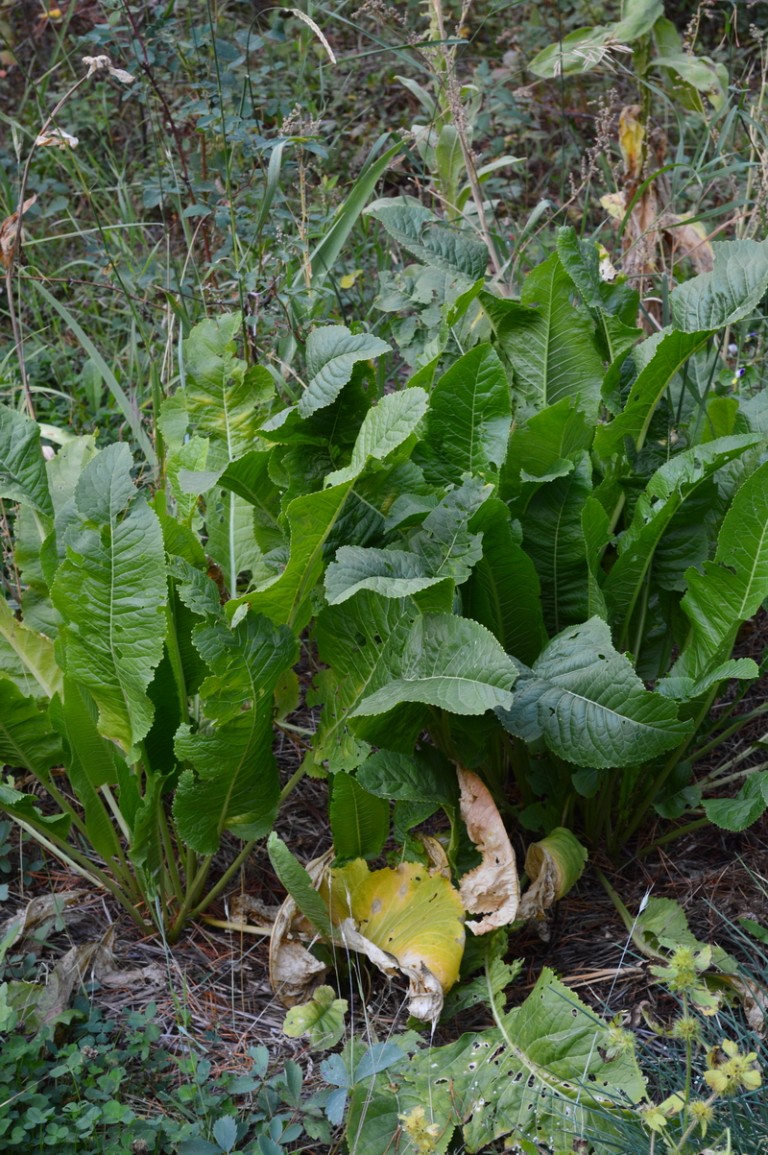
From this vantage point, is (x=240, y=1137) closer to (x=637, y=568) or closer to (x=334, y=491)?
(x=334, y=491)

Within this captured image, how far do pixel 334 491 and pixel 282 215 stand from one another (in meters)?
1.32

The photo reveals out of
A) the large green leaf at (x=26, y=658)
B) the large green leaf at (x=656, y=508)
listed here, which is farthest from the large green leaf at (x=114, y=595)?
the large green leaf at (x=656, y=508)

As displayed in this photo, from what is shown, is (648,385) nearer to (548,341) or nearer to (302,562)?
(548,341)

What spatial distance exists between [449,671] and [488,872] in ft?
1.14

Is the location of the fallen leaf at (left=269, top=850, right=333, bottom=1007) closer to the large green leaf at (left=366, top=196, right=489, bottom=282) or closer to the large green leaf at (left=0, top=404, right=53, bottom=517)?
the large green leaf at (left=0, top=404, right=53, bottom=517)

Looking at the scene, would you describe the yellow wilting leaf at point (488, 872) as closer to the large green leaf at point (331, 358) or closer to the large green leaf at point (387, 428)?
the large green leaf at point (387, 428)

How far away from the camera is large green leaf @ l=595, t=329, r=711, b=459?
5.98ft

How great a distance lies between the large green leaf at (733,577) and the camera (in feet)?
5.70

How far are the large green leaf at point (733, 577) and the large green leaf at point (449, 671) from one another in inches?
16.4

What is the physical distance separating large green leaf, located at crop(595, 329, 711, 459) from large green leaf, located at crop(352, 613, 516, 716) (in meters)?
0.55

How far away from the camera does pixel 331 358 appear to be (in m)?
1.87

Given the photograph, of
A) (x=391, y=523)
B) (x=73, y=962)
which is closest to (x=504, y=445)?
(x=391, y=523)

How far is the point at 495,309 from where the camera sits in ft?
6.91

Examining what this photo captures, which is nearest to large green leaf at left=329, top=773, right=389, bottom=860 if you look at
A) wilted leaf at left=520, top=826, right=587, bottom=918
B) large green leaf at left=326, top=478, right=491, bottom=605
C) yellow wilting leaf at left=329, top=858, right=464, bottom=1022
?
yellow wilting leaf at left=329, top=858, right=464, bottom=1022
